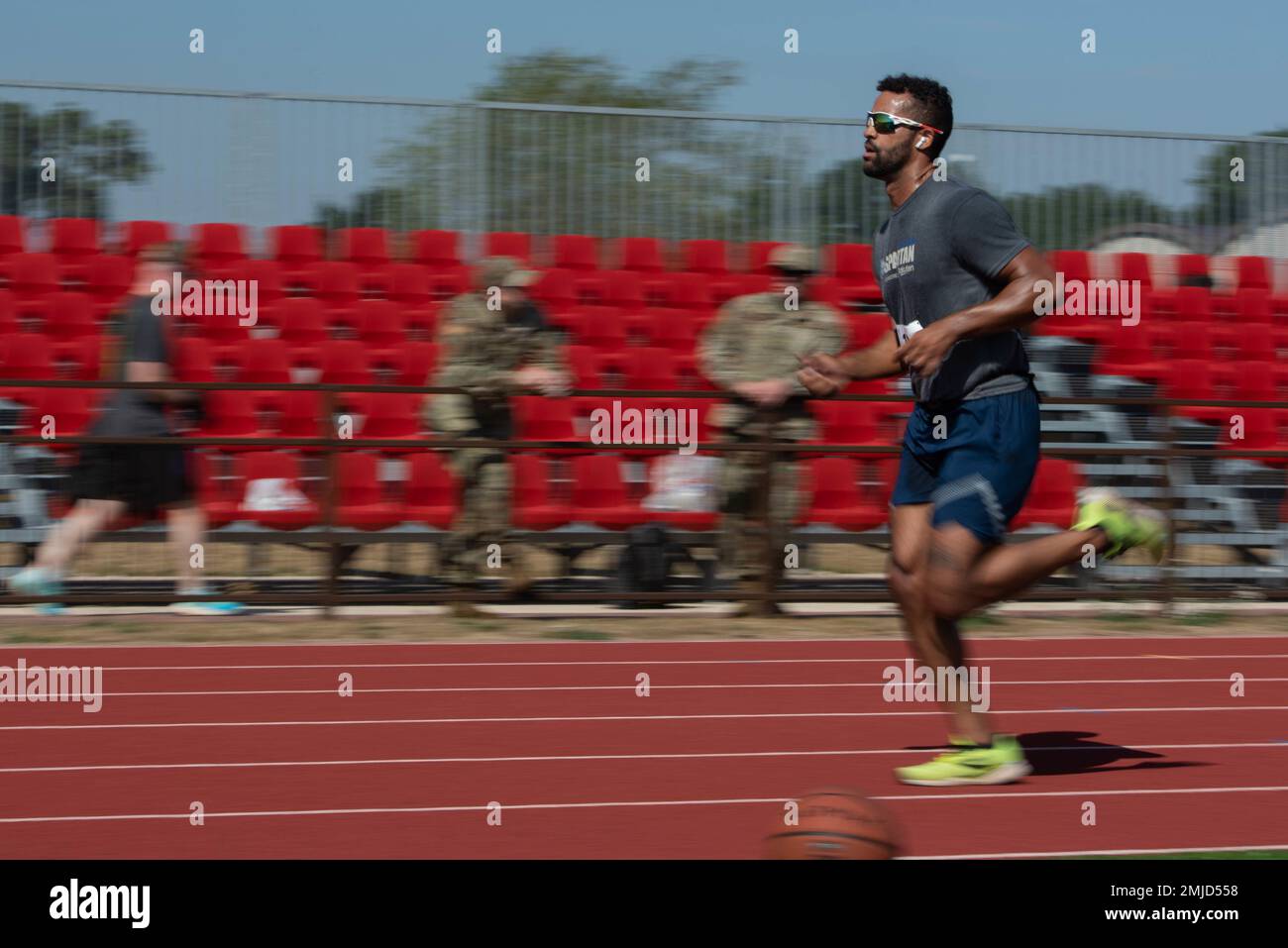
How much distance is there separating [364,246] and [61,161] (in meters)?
2.70

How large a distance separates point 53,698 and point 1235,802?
5.07m

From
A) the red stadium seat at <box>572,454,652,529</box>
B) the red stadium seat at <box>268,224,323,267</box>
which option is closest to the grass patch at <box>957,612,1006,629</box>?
the red stadium seat at <box>572,454,652,529</box>

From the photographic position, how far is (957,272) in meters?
5.70

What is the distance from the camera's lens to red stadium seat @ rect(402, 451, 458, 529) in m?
11.0

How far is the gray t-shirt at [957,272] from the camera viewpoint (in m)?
5.63

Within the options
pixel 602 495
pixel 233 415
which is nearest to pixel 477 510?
pixel 602 495

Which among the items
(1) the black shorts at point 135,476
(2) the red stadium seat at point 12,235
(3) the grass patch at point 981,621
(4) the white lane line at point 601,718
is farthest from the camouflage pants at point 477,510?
(2) the red stadium seat at point 12,235

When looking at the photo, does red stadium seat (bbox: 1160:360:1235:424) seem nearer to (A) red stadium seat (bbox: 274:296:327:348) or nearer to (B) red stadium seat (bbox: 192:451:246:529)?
(A) red stadium seat (bbox: 274:296:327:348)

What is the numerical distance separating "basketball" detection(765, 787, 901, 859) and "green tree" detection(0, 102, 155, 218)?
12.2 m

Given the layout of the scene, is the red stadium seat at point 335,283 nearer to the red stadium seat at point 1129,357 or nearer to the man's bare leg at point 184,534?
the man's bare leg at point 184,534

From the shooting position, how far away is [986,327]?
5.46 meters

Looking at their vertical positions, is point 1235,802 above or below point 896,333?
below
